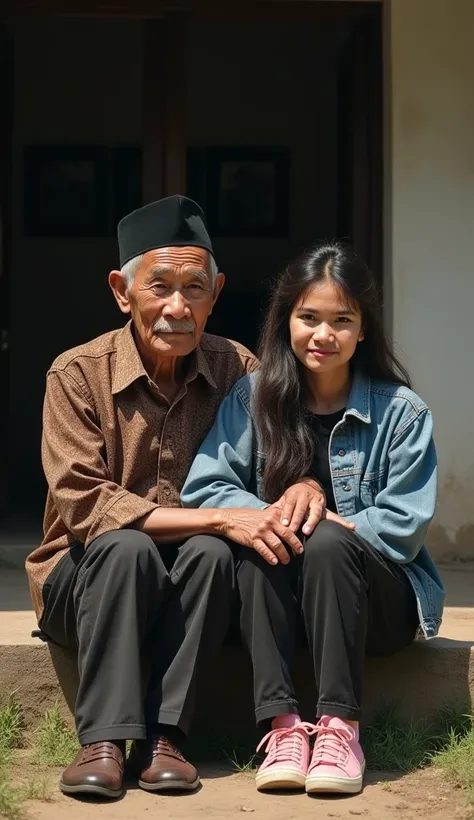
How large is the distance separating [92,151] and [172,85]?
345cm

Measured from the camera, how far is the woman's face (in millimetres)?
3186

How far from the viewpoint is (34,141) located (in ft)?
28.1

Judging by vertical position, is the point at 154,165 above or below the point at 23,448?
above

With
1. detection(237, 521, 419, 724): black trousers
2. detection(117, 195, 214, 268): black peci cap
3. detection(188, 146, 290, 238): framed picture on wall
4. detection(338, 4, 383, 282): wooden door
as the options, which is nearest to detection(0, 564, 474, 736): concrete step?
detection(237, 521, 419, 724): black trousers

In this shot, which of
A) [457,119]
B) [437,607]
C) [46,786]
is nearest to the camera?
[46,786]

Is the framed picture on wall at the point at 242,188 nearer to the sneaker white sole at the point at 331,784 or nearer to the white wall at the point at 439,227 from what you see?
the white wall at the point at 439,227

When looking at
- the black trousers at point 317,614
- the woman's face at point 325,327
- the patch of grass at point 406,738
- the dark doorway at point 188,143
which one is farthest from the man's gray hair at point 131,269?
the dark doorway at point 188,143

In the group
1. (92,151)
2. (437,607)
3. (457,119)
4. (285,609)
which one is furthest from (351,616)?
(92,151)

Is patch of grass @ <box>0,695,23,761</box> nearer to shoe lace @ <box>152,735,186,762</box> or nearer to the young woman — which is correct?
shoe lace @ <box>152,735,186,762</box>

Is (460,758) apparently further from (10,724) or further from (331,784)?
(10,724)

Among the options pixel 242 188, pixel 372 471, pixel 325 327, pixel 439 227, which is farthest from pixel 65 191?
pixel 372 471

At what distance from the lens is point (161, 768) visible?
2.85m

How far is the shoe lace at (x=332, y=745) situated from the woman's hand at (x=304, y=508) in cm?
47

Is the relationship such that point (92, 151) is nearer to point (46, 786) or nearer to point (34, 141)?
point (34, 141)
